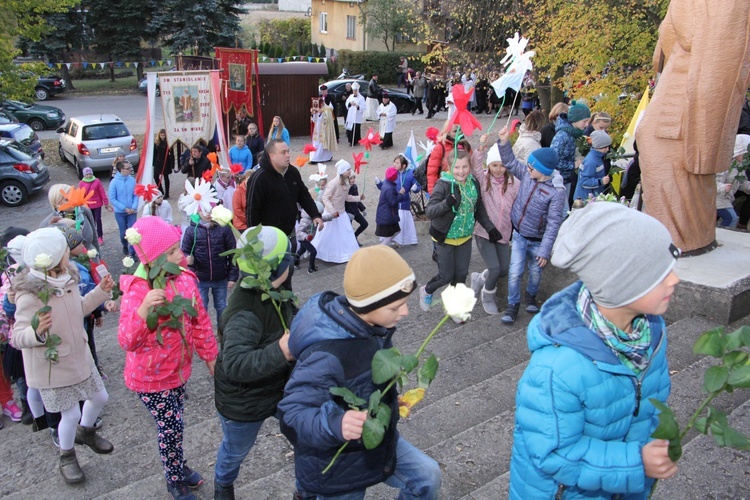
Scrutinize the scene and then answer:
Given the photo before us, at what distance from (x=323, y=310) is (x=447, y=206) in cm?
349

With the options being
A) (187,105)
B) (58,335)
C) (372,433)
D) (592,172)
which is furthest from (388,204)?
(372,433)

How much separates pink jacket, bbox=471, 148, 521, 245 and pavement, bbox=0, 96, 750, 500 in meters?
0.82

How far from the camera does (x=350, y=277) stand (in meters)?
2.65

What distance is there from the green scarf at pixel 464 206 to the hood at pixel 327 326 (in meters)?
3.52

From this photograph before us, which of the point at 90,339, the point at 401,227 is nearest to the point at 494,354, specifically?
the point at 90,339

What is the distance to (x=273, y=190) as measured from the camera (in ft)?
21.5

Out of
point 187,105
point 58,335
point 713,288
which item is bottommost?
point 713,288

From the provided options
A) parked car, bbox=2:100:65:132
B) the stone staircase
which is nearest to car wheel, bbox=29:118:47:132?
parked car, bbox=2:100:65:132

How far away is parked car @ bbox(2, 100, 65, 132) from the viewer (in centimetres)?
2258

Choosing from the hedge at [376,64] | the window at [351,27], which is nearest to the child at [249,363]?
the hedge at [376,64]

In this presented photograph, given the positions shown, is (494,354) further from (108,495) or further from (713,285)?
(108,495)

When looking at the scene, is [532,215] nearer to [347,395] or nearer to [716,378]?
[716,378]

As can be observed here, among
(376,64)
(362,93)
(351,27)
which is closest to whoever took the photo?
(362,93)

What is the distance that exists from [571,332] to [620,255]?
33cm
